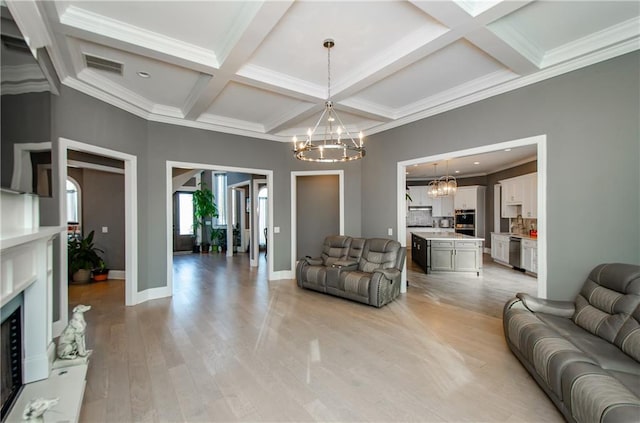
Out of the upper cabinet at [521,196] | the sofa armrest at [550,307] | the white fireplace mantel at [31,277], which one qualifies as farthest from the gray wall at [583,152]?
the white fireplace mantel at [31,277]

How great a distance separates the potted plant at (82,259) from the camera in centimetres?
579

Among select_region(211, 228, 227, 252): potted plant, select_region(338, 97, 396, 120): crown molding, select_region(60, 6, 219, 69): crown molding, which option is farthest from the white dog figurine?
select_region(211, 228, 227, 252): potted plant

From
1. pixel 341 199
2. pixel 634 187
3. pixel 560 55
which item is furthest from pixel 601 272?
pixel 341 199

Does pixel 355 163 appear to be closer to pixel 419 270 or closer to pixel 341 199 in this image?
pixel 341 199

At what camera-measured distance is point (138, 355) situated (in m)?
2.94

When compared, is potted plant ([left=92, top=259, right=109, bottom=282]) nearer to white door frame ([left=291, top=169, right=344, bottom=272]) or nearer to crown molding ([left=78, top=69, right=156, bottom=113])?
crown molding ([left=78, top=69, right=156, bottom=113])

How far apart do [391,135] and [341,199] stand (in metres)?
1.57

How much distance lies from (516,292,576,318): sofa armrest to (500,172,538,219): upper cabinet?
4.89m

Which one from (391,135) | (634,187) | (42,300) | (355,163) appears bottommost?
(42,300)

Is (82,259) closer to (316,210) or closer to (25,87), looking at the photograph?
(316,210)

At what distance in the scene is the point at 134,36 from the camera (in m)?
2.78

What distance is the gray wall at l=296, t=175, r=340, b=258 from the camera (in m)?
6.98

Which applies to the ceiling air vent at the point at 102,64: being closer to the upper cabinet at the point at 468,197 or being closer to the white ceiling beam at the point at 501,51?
the white ceiling beam at the point at 501,51

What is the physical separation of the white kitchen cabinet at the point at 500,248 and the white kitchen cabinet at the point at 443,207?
271cm
